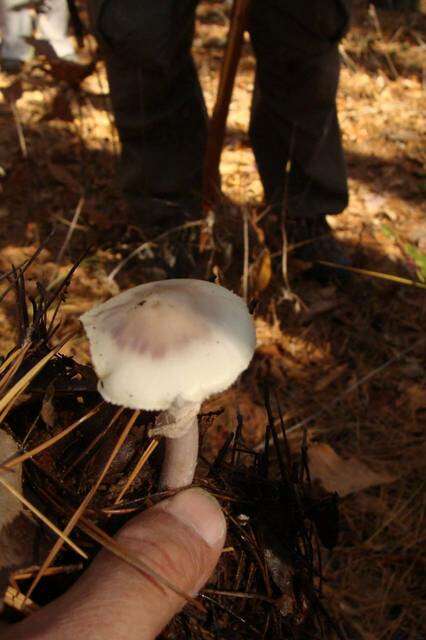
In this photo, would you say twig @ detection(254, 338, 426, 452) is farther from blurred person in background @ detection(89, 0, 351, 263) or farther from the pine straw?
the pine straw

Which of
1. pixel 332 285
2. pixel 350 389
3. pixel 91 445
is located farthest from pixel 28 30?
pixel 91 445

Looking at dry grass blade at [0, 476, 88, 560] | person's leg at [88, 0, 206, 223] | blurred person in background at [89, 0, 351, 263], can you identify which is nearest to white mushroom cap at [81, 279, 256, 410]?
dry grass blade at [0, 476, 88, 560]

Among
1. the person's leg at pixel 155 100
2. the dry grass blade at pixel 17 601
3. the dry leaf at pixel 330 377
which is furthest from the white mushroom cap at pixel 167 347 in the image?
the person's leg at pixel 155 100

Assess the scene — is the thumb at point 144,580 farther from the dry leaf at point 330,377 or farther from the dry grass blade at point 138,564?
the dry leaf at point 330,377

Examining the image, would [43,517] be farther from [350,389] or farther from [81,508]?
[350,389]

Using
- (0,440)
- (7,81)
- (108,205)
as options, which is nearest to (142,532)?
(0,440)
